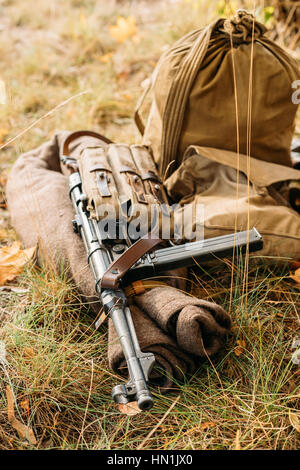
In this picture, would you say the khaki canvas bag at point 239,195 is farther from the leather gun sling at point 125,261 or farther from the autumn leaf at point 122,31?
the autumn leaf at point 122,31

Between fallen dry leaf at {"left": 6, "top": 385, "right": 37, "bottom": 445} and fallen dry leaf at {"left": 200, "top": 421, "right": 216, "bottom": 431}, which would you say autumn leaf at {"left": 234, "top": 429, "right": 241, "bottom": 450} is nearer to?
fallen dry leaf at {"left": 200, "top": 421, "right": 216, "bottom": 431}

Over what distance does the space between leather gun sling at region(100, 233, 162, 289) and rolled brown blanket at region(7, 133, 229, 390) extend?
0.16m

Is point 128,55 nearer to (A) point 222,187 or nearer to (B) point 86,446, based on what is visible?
(A) point 222,187

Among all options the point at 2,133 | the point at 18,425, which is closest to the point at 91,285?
the point at 18,425

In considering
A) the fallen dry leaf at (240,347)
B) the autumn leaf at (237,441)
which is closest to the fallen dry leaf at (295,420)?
the autumn leaf at (237,441)

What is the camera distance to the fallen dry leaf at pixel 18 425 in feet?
5.59

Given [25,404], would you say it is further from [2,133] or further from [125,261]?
[2,133]

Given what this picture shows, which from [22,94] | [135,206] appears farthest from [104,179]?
[22,94]

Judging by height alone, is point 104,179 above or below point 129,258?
above

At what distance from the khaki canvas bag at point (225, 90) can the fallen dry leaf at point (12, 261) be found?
39.0 inches

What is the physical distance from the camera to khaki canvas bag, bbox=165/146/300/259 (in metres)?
2.30

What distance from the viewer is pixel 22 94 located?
14.1 feet

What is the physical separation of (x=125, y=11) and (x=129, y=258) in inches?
201

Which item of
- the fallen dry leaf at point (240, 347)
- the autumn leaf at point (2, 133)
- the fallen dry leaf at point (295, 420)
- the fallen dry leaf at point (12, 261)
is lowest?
the fallen dry leaf at point (295, 420)
